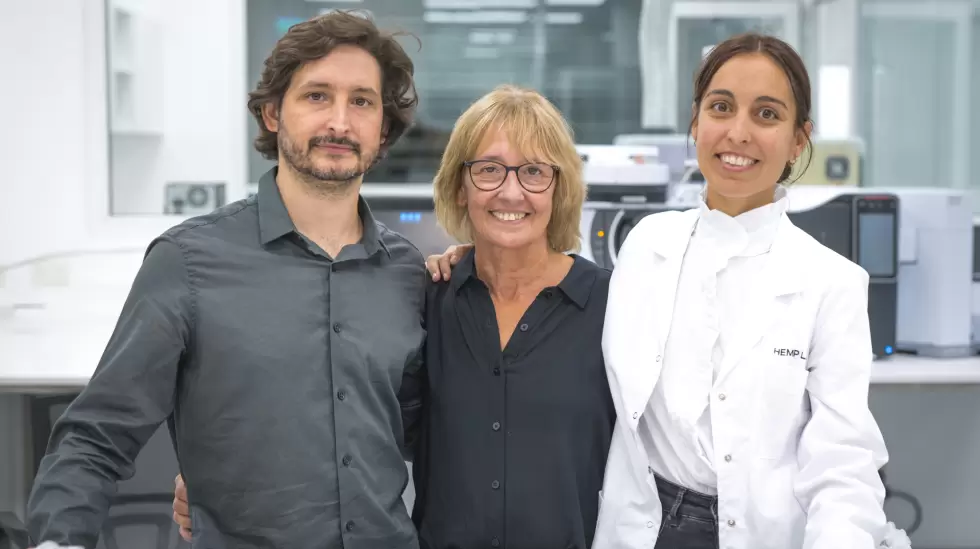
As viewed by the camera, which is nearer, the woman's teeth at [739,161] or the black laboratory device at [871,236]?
the woman's teeth at [739,161]

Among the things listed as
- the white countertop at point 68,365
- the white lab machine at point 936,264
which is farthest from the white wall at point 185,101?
the white lab machine at point 936,264

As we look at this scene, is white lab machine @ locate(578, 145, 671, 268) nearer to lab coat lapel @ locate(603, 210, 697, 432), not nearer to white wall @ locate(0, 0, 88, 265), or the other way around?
lab coat lapel @ locate(603, 210, 697, 432)

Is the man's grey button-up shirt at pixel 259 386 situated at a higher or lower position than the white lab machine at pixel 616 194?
lower

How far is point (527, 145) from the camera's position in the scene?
1625mm

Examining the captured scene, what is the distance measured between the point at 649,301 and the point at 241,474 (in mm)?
733

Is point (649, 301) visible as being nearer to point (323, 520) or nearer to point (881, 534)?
point (881, 534)

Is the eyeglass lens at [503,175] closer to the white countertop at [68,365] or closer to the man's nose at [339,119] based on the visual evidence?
the man's nose at [339,119]

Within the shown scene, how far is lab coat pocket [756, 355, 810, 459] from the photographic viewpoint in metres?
1.38

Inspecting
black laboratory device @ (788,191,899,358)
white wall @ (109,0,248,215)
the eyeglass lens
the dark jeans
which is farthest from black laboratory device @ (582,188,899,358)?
white wall @ (109,0,248,215)

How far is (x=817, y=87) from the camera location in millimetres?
5758

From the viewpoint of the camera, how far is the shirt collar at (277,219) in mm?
1485

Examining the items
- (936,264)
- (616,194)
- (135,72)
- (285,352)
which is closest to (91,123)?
(135,72)

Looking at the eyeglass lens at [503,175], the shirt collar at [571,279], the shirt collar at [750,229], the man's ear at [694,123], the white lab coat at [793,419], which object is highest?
the man's ear at [694,123]

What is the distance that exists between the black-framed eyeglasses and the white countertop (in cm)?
132
